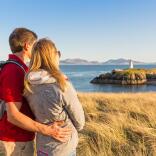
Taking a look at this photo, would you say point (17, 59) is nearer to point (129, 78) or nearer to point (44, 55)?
point (44, 55)

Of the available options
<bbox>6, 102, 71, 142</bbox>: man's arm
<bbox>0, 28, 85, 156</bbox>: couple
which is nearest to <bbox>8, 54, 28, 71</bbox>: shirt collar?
<bbox>0, 28, 85, 156</bbox>: couple

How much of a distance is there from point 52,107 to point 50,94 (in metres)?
0.10

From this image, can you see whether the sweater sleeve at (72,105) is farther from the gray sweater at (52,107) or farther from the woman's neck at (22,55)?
the woman's neck at (22,55)

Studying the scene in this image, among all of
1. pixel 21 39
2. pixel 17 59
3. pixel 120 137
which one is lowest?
pixel 120 137

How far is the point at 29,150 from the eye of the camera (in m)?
3.04

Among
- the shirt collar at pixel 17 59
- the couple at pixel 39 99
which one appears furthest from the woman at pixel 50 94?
the shirt collar at pixel 17 59

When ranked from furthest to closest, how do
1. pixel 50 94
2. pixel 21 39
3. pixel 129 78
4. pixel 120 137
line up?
pixel 129 78 → pixel 120 137 → pixel 21 39 → pixel 50 94

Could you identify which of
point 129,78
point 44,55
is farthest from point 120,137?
point 129,78

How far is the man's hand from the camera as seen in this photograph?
2771mm

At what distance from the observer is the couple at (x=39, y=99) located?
2.72m

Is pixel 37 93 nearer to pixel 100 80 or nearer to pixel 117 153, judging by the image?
pixel 117 153

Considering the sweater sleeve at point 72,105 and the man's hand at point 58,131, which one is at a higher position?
the sweater sleeve at point 72,105

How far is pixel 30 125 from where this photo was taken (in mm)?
2773

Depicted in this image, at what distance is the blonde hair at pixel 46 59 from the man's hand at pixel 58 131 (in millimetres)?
315
